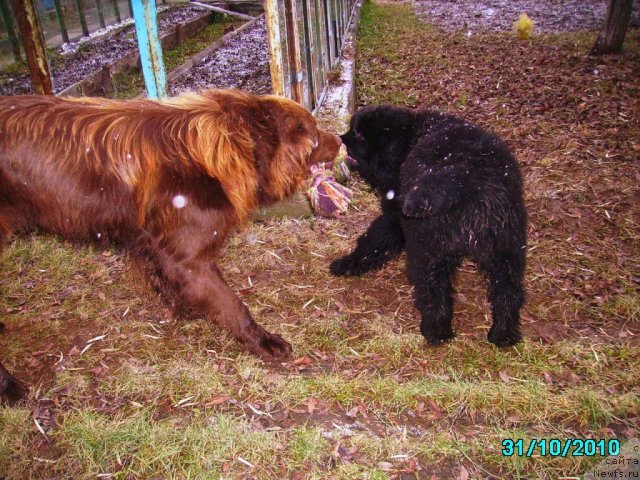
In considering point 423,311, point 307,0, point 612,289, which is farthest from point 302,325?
point 307,0

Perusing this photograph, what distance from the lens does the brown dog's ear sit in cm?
259

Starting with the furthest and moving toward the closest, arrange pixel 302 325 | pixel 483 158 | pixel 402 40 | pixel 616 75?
pixel 402 40 → pixel 616 75 → pixel 302 325 → pixel 483 158

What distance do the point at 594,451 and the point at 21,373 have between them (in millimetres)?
3172

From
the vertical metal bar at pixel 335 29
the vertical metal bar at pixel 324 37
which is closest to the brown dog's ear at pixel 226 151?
the vertical metal bar at pixel 324 37

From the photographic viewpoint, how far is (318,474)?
229 centimetres

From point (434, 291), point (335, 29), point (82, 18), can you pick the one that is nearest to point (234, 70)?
point (335, 29)

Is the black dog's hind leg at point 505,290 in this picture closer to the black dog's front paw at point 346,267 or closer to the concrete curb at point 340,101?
the black dog's front paw at point 346,267

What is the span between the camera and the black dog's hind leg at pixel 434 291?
2.90 metres

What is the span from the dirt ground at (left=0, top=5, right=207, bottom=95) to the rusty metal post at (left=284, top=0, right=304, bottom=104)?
3.70 meters

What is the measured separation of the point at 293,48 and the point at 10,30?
6593mm

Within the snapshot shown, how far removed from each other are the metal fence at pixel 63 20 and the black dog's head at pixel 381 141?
617 centimetres

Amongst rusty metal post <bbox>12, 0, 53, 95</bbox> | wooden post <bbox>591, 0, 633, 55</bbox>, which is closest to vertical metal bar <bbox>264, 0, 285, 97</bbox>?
rusty metal post <bbox>12, 0, 53, 95</bbox>

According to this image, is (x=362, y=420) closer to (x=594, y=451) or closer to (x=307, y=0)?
(x=594, y=451)

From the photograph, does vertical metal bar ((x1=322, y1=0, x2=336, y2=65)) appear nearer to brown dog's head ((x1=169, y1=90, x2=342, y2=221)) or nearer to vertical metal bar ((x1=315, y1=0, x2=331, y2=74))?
vertical metal bar ((x1=315, y1=0, x2=331, y2=74))
